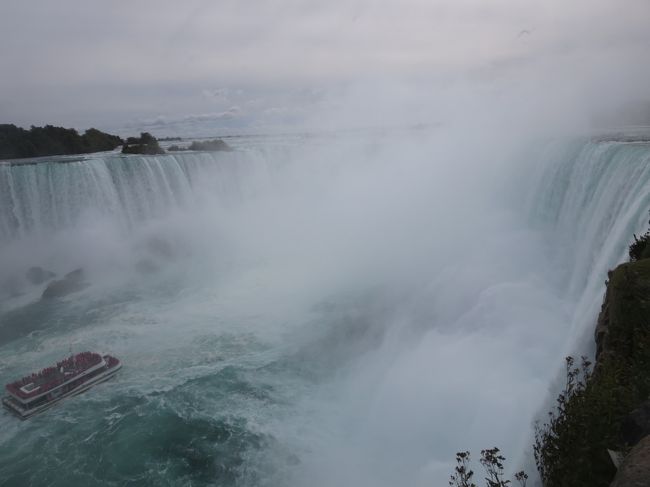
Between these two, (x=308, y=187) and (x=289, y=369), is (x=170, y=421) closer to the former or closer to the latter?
(x=289, y=369)

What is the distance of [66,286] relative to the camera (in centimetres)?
1750

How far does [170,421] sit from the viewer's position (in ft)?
29.8

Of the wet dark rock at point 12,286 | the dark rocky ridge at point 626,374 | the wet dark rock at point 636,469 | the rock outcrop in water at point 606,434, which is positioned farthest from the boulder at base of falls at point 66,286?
the wet dark rock at point 636,469

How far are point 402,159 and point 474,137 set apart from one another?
4.29 meters

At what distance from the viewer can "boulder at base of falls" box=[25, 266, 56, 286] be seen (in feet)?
61.1

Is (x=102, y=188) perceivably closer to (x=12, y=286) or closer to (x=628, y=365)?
(x=12, y=286)

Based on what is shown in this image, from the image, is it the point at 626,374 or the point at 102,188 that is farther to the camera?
the point at 102,188

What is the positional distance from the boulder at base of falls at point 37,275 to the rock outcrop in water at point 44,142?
14395 millimetres

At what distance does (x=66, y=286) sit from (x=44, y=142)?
1980cm

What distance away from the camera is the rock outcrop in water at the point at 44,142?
2965 cm

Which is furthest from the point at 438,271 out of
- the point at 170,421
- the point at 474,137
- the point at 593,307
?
the point at 474,137

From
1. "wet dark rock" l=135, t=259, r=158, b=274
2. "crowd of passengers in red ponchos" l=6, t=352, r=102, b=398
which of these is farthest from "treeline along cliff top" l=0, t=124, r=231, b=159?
"crowd of passengers in red ponchos" l=6, t=352, r=102, b=398

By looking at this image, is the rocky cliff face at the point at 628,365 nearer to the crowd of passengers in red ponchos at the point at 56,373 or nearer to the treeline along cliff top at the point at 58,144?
the crowd of passengers in red ponchos at the point at 56,373

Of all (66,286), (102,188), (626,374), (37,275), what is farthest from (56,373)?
(102,188)
